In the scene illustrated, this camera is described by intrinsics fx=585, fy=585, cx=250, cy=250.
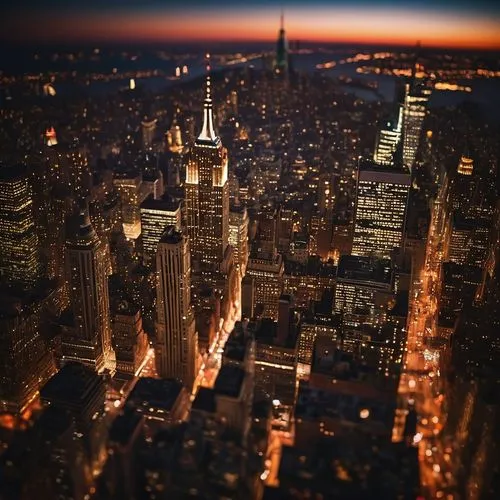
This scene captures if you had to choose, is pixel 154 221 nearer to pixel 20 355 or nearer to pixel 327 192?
pixel 327 192

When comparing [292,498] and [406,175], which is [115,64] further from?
[292,498]

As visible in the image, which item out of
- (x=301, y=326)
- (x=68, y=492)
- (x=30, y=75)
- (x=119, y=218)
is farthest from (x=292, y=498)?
(x=30, y=75)

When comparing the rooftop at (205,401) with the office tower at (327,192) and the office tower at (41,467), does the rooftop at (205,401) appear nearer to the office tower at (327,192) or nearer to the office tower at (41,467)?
the office tower at (41,467)

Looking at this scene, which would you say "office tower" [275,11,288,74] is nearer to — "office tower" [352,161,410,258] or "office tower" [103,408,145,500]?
"office tower" [352,161,410,258]

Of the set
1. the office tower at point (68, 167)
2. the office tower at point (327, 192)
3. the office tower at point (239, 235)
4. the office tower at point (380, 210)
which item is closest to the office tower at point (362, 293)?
the office tower at point (380, 210)

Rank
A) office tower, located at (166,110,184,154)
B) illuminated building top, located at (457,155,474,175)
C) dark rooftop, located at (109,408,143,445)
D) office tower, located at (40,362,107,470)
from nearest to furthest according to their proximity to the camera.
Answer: dark rooftop, located at (109,408,143,445), office tower, located at (40,362,107,470), illuminated building top, located at (457,155,474,175), office tower, located at (166,110,184,154)

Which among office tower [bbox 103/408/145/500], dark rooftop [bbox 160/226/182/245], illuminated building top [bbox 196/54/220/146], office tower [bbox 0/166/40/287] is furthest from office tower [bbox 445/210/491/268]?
office tower [bbox 0/166/40/287]

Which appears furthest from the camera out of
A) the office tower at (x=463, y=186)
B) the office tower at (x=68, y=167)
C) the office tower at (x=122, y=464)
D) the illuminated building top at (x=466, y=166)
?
the office tower at (x=68, y=167)
